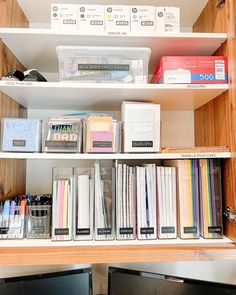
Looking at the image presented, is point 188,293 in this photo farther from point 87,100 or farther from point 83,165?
point 87,100

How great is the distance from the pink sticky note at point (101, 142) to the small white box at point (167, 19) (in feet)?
1.47

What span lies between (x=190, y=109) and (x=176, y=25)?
444 mm

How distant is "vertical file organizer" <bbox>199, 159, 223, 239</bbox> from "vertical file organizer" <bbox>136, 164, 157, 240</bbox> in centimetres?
19

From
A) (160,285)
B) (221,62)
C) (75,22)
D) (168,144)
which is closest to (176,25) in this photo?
(221,62)

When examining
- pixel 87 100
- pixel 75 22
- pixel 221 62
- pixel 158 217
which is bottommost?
pixel 158 217

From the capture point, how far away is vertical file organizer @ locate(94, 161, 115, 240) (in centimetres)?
85

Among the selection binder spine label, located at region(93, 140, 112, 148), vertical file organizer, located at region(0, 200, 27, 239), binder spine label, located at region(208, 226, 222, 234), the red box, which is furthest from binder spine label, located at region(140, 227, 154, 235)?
the red box

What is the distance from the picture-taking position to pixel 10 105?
100 cm

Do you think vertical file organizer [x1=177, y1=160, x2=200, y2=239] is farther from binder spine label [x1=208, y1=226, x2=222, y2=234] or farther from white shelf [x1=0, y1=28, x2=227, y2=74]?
white shelf [x1=0, y1=28, x2=227, y2=74]

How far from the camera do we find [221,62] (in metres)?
0.90

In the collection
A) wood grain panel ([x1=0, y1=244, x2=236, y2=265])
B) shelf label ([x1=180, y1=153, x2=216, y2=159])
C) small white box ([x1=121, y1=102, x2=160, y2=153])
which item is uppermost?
small white box ([x1=121, y1=102, x2=160, y2=153])

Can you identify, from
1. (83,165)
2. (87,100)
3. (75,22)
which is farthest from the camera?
(83,165)

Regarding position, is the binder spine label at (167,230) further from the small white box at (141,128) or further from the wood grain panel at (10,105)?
the wood grain panel at (10,105)

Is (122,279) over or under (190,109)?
under
